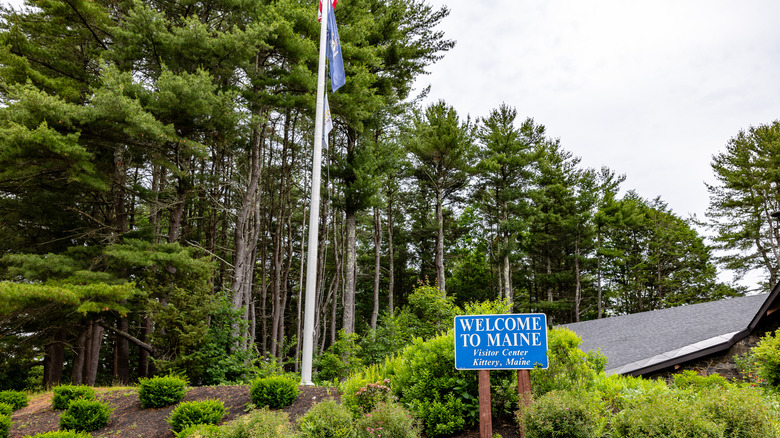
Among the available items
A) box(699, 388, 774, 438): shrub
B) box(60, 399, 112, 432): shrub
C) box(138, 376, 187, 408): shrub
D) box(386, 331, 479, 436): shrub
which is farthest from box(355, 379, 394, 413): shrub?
box(60, 399, 112, 432): shrub

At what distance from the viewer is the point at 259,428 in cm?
424

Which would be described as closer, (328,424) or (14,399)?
(328,424)

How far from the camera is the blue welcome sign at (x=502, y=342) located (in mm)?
4570

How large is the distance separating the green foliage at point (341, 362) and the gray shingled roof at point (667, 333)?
19.5 feet

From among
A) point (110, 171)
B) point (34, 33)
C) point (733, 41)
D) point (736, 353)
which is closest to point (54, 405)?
point (110, 171)

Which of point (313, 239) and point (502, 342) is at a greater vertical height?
point (313, 239)

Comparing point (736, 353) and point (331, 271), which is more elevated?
point (331, 271)

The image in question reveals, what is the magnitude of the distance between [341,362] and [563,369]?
7.27 meters

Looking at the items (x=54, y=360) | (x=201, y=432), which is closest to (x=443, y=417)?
(x=201, y=432)

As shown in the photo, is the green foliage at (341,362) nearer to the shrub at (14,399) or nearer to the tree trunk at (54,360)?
the shrub at (14,399)

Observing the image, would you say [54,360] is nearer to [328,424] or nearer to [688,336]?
[328,424]

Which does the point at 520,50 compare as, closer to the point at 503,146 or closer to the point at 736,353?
the point at 736,353

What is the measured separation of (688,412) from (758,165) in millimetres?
27164

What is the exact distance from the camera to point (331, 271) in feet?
86.9
